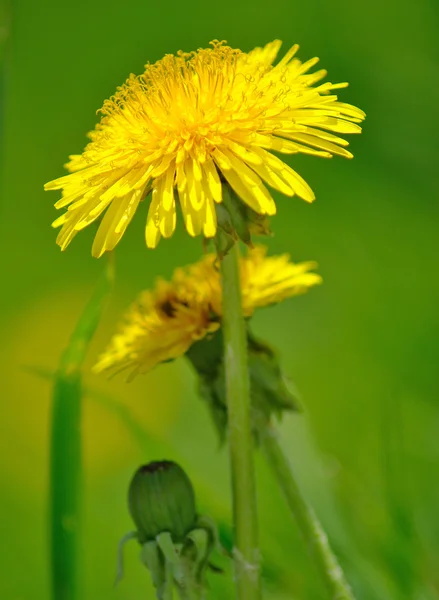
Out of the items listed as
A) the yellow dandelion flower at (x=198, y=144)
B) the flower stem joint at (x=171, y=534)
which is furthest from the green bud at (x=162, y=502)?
the yellow dandelion flower at (x=198, y=144)

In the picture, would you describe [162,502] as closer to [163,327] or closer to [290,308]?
[163,327]

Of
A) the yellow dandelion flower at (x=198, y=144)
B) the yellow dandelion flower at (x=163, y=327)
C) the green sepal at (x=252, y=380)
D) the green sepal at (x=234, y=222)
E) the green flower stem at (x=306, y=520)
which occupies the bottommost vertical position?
the green flower stem at (x=306, y=520)

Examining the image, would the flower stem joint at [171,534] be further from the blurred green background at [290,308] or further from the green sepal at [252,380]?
the blurred green background at [290,308]

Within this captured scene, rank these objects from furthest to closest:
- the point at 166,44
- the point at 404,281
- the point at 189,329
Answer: the point at 166,44 < the point at 404,281 < the point at 189,329

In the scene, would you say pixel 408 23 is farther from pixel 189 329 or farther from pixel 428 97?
pixel 189 329

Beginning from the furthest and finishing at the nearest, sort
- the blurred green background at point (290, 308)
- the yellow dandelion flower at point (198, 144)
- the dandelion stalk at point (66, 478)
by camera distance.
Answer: the blurred green background at point (290, 308), the dandelion stalk at point (66, 478), the yellow dandelion flower at point (198, 144)

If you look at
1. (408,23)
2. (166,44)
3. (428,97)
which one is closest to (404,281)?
(428,97)

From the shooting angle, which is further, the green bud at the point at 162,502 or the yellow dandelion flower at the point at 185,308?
the yellow dandelion flower at the point at 185,308

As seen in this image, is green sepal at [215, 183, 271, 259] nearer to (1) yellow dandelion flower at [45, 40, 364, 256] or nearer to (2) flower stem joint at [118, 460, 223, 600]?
(1) yellow dandelion flower at [45, 40, 364, 256]
